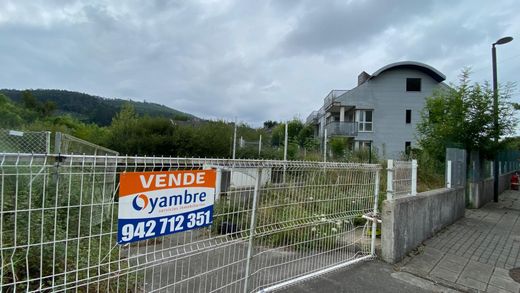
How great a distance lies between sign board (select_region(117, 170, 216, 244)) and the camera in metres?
1.99

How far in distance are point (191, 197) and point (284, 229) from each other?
1.36 metres

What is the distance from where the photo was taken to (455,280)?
4.18 metres

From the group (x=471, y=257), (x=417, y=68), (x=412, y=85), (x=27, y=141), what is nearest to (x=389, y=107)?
(x=412, y=85)

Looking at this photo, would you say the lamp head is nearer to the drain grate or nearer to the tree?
the tree

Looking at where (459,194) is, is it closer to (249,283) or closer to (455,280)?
(455,280)

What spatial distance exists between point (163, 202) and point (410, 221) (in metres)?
4.42

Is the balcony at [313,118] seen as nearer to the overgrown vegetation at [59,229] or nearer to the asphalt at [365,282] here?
the asphalt at [365,282]

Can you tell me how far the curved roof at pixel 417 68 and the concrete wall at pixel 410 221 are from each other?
23.6 meters

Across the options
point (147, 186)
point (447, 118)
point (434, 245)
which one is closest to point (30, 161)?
point (147, 186)

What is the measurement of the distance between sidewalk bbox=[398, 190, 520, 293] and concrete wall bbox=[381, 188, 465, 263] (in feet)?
0.56

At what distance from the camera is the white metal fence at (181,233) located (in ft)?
6.20

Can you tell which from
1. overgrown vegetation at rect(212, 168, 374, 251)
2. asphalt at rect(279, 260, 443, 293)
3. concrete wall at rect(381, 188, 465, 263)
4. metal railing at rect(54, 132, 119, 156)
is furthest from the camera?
metal railing at rect(54, 132, 119, 156)

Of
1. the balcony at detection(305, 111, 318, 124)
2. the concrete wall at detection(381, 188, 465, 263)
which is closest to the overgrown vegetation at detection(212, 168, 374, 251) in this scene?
the concrete wall at detection(381, 188, 465, 263)

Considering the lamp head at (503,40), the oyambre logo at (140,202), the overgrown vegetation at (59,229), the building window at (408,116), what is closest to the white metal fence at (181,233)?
the overgrown vegetation at (59,229)
